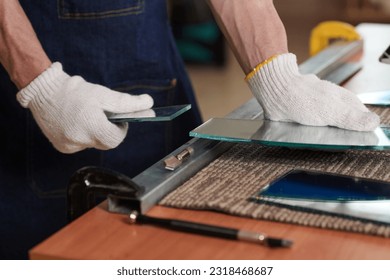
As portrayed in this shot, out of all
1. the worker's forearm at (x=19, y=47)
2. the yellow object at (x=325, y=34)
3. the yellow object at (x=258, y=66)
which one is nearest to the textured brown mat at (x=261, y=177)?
the yellow object at (x=258, y=66)

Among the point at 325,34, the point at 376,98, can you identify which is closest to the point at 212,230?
the point at 376,98

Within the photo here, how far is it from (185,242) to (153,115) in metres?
0.25

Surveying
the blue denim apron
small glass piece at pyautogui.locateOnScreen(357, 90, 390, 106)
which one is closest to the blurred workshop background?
the blue denim apron

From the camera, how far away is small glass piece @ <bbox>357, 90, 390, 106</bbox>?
134 centimetres

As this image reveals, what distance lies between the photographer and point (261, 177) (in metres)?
1.04

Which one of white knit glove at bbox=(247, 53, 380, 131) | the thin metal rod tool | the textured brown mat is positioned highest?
white knit glove at bbox=(247, 53, 380, 131)

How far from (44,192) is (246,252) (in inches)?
30.2

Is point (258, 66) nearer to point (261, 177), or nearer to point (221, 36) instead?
point (261, 177)

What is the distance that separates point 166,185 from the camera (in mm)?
998

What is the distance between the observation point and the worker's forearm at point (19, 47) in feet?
4.12

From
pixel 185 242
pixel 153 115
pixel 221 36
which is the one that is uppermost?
pixel 153 115

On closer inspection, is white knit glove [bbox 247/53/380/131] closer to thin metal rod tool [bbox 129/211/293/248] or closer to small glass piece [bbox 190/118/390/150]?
small glass piece [bbox 190/118/390/150]

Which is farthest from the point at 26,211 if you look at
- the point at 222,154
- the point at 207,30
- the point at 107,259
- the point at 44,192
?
the point at 207,30

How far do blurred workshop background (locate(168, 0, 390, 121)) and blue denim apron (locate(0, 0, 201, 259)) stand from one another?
1.90 m
